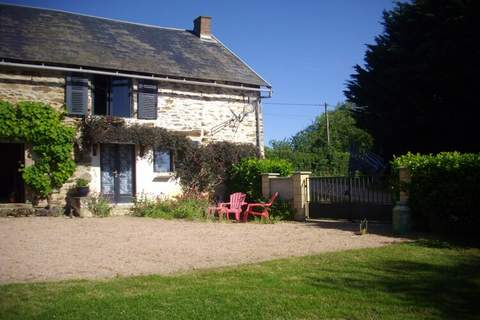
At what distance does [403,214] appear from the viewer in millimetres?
9586

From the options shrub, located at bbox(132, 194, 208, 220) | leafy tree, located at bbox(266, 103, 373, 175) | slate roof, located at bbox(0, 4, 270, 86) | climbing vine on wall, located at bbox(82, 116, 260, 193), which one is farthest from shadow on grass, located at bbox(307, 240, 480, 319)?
leafy tree, located at bbox(266, 103, 373, 175)

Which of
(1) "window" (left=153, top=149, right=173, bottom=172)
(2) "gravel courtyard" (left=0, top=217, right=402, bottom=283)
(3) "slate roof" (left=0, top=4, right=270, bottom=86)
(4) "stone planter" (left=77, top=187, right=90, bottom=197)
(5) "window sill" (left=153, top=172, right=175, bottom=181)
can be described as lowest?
A: (2) "gravel courtyard" (left=0, top=217, right=402, bottom=283)

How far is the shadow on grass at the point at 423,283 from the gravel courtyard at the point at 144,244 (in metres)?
1.55

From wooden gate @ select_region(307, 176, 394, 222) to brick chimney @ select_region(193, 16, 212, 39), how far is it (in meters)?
10.0

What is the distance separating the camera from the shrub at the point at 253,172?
14148 mm

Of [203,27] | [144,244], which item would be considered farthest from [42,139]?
[203,27]

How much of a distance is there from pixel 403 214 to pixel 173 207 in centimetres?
719

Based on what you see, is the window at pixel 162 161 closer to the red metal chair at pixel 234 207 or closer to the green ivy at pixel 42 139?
the green ivy at pixel 42 139

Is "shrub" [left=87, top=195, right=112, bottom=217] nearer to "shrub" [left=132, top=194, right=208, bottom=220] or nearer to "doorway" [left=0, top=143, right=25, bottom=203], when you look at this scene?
"shrub" [left=132, top=194, right=208, bottom=220]

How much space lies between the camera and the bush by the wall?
866 cm

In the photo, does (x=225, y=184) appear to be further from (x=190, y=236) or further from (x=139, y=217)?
(x=190, y=236)

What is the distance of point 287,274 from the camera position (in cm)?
550

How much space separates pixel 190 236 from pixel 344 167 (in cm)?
1634

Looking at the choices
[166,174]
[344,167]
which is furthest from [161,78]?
[344,167]
